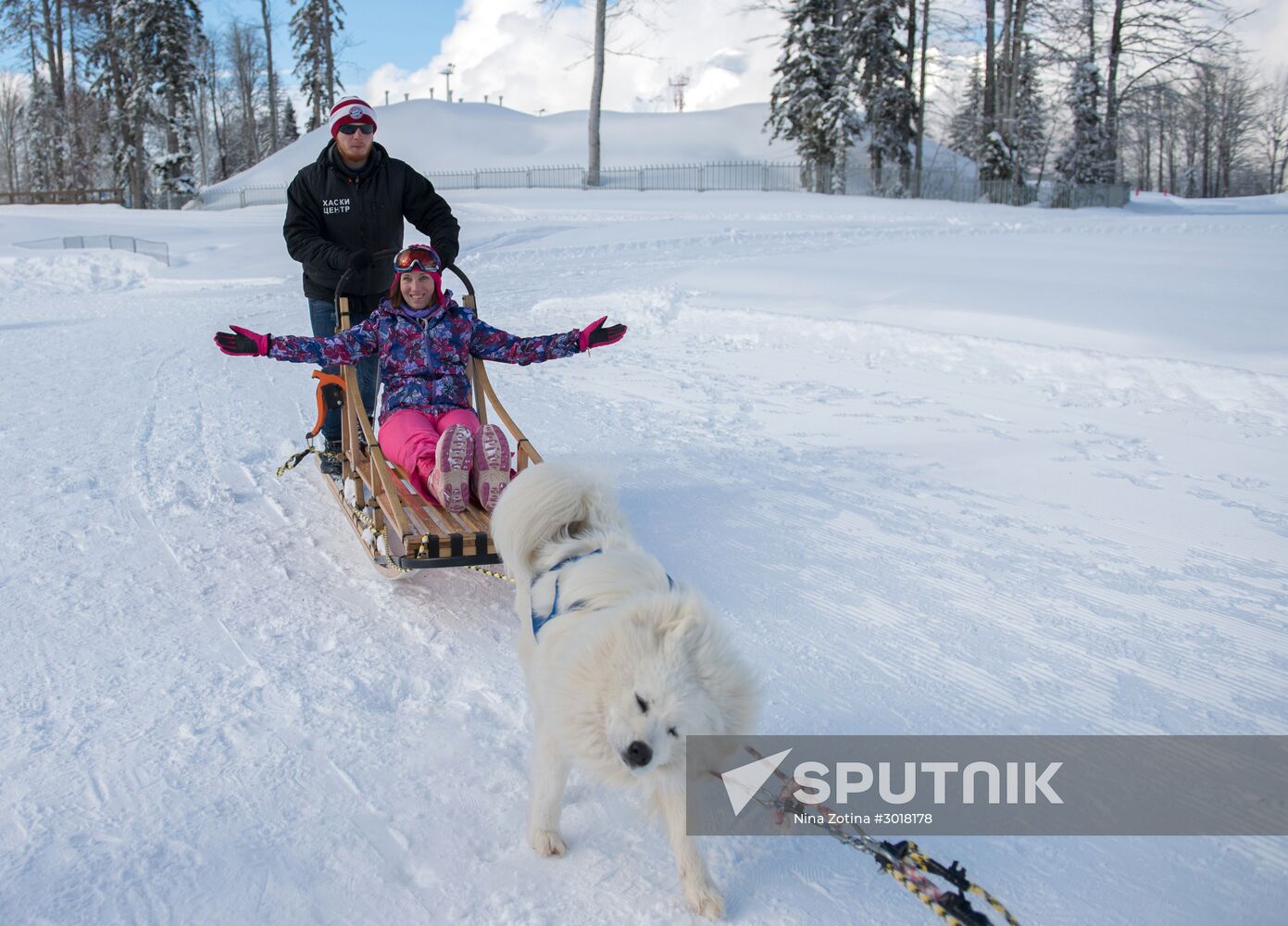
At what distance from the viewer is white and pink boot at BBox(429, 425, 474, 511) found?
148 inches

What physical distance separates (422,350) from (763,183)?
30.6m

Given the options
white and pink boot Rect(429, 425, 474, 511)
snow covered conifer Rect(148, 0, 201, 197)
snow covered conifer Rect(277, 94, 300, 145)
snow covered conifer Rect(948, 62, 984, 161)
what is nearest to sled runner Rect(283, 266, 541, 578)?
white and pink boot Rect(429, 425, 474, 511)

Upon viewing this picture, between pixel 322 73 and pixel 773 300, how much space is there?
3773 cm

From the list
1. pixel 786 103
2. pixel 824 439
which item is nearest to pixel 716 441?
pixel 824 439

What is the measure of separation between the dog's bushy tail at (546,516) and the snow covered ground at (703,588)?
12.7 inches

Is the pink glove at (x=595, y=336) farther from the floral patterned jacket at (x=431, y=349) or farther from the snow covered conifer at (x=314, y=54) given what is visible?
the snow covered conifer at (x=314, y=54)

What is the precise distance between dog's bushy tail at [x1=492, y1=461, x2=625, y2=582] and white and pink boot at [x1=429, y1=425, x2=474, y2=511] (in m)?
1.07

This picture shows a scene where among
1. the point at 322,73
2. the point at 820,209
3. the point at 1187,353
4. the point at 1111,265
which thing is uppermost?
the point at 322,73

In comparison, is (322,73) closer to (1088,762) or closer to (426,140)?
(426,140)

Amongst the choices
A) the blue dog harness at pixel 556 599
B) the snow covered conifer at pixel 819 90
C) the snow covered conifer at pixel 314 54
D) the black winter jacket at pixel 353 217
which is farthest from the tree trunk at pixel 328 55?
the blue dog harness at pixel 556 599

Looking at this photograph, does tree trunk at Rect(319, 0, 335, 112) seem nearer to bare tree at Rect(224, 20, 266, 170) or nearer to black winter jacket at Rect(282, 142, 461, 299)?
bare tree at Rect(224, 20, 266, 170)

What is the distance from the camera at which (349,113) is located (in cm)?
468

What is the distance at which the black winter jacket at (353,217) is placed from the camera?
4840 mm

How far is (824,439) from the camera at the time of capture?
19.4ft
